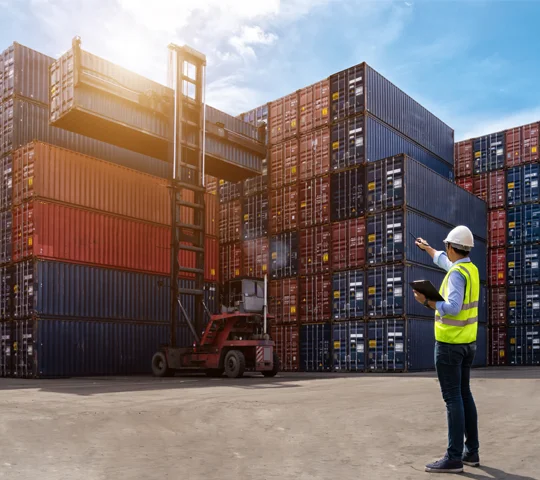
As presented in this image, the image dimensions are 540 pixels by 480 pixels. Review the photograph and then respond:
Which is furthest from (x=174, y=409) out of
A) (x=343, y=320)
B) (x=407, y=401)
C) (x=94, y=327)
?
(x=343, y=320)

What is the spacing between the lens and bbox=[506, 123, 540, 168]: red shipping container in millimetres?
30266

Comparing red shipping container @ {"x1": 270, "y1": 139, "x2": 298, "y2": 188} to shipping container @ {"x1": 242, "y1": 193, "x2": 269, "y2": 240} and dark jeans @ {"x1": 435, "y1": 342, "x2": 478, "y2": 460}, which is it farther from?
dark jeans @ {"x1": 435, "y1": 342, "x2": 478, "y2": 460}

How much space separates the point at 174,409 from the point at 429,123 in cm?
2475

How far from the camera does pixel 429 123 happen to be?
31.3 metres

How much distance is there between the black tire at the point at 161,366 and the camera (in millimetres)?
21938

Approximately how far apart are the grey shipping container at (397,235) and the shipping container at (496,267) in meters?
6.33

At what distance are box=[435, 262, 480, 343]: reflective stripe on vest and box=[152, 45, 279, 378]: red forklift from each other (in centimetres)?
1483

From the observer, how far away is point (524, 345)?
30000mm

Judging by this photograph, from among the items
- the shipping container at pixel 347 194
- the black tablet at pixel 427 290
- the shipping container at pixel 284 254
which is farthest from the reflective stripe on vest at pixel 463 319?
the shipping container at pixel 284 254

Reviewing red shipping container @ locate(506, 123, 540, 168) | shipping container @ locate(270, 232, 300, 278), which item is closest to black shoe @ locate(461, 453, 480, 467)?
shipping container @ locate(270, 232, 300, 278)

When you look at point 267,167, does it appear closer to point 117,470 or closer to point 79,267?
point 79,267

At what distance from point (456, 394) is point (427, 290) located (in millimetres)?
975

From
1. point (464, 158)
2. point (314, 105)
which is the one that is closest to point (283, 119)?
point (314, 105)

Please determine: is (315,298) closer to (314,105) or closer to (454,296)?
(314,105)
